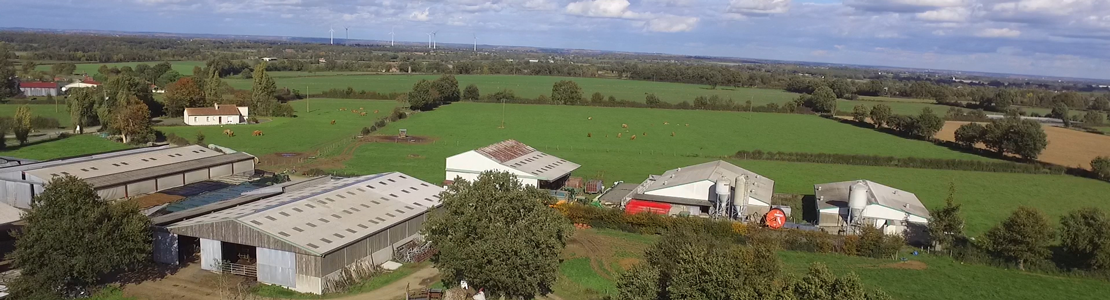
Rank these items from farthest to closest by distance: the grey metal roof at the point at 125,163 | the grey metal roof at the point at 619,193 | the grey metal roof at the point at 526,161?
the grey metal roof at the point at 526,161
the grey metal roof at the point at 619,193
the grey metal roof at the point at 125,163

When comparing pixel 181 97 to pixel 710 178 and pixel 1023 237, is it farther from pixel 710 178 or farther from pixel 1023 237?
pixel 1023 237

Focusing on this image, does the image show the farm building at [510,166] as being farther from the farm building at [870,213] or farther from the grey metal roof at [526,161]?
the farm building at [870,213]

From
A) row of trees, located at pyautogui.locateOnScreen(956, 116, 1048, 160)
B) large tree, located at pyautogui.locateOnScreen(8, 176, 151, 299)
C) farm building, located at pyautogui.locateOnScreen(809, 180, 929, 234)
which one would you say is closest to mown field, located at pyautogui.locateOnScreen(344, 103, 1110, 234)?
row of trees, located at pyautogui.locateOnScreen(956, 116, 1048, 160)

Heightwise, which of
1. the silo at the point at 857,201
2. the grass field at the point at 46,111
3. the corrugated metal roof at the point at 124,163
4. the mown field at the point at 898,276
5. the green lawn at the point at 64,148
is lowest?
the green lawn at the point at 64,148

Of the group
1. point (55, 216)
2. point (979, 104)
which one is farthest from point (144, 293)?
point (979, 104)

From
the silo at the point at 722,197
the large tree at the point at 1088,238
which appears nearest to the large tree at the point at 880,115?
the silo at the point at 722,197

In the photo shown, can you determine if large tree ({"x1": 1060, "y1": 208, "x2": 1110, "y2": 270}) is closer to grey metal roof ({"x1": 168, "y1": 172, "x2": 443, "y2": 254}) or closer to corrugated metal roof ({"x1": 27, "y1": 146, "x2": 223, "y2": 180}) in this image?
grey metal roof ({"x1": 168, "y1": 172, "x2": 443, "y2": 254})

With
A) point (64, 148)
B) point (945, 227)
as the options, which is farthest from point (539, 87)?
point (945, 227)
